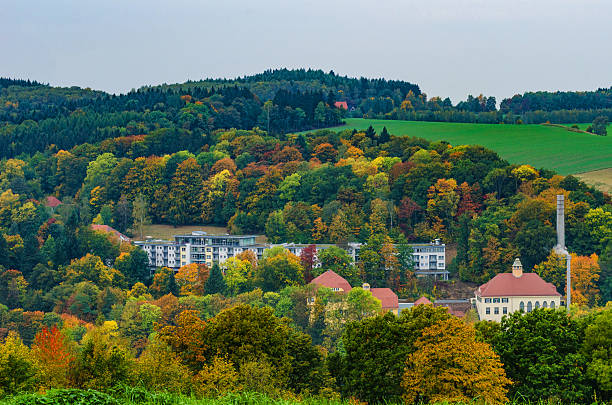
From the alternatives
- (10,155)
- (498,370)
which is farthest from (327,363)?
(10,155)

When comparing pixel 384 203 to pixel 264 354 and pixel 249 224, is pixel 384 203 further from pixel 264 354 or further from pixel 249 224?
pixel 264 354

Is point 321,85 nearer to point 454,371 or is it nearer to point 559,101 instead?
point 559,101

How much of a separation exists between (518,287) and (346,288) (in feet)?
37.0

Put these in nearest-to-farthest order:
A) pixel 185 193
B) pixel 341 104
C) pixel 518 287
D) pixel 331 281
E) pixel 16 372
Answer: pixel 16 372
pixel 518 287
pixel 331 281
pixel 185 193
pixel 341 104

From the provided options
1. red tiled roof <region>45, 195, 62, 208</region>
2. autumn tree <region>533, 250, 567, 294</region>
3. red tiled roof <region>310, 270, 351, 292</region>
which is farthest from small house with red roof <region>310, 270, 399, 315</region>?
red tiled roof <region>45, 195, 62, 208</region>

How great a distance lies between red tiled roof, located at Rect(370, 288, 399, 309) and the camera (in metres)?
62.0

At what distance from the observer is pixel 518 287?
6269 centimetres

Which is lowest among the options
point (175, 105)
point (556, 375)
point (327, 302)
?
point (327, 302)

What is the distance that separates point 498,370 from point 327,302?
30.2 m

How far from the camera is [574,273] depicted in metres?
63.2

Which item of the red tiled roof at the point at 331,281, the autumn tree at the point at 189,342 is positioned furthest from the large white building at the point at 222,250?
the autumn tree at the point at 189,342

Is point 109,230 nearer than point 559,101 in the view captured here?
Yes

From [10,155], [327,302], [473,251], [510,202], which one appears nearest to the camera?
[327,302]

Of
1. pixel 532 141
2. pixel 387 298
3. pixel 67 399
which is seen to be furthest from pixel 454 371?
pixel 532 141
